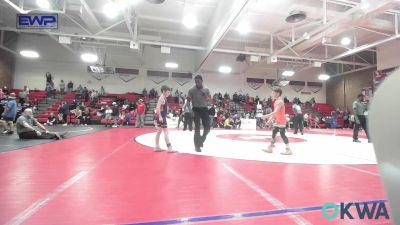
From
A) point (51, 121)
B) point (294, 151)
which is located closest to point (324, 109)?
point (294, 151)

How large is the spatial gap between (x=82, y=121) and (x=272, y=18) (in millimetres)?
13148

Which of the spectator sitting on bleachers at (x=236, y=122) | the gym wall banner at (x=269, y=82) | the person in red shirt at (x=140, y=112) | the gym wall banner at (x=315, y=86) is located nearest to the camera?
the person in red shirt at (x=140, y=112)

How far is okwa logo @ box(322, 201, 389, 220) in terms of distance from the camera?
172 cm

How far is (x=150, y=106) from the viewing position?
63.3ft

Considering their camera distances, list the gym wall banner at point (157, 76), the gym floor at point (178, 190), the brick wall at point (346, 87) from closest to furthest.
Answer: the gym floor at point (178, 190) < the brick wall at point (346, 87) < the gym wall banner at point (157, 76)

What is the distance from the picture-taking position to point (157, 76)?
2219cm

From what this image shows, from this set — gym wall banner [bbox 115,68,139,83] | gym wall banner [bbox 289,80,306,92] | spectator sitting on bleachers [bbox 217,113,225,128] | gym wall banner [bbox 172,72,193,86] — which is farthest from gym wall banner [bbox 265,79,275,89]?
gym wall banner [bbox 115,68,139,83]

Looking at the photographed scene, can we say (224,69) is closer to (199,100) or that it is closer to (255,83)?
(255,83)

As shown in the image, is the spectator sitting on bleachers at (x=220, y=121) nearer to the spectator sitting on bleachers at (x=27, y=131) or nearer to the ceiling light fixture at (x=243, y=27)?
the ceiling light fixture at (x=243, y=27)

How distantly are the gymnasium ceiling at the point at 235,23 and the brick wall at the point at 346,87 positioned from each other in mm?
919

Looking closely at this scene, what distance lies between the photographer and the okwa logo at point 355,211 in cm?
172

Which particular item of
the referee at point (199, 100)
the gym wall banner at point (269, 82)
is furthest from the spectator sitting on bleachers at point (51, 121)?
the gym wall banner at point (269, 82)

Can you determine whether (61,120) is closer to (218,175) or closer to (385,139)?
(218,175)

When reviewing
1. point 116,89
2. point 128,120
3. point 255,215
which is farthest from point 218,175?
point 116,89
